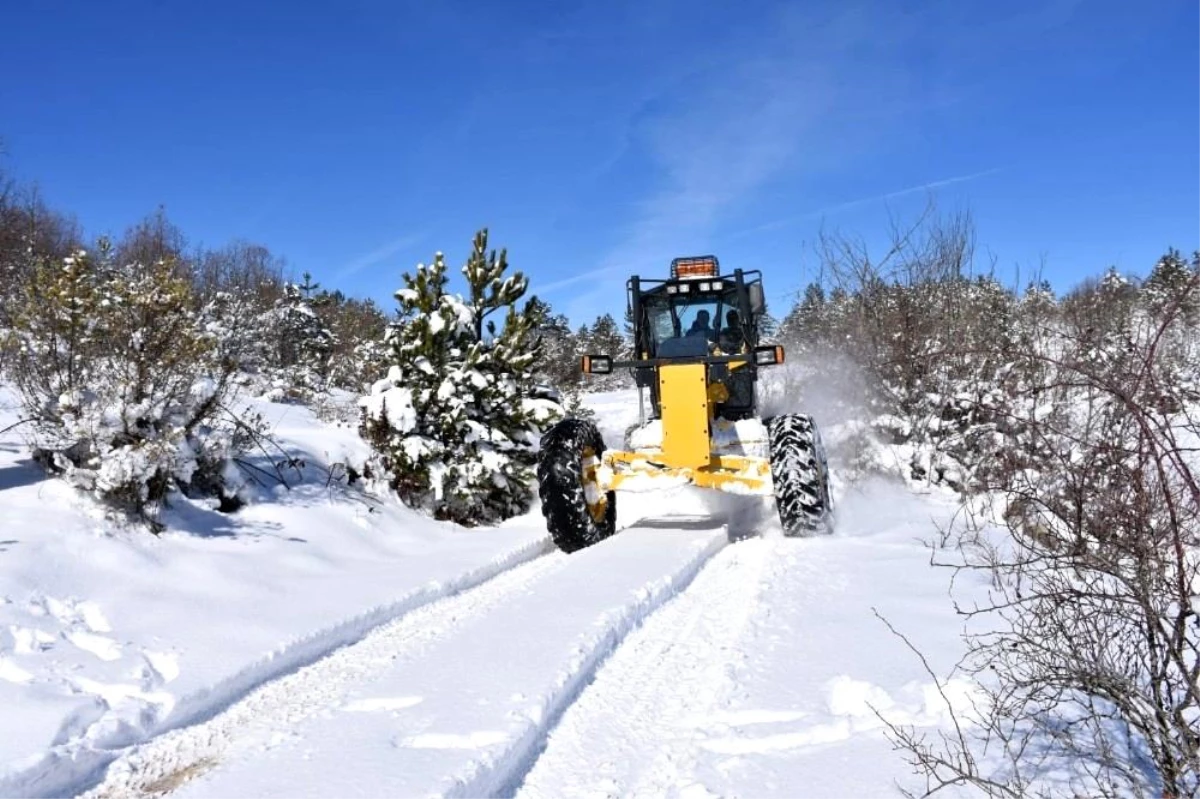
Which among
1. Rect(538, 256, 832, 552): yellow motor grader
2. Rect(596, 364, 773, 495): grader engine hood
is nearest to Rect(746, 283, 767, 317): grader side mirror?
Rect(538, 256, 832, 552): yellow motor grader

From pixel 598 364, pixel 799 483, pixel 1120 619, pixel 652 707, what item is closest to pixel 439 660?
pixel 652 707

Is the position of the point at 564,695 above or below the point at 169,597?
below

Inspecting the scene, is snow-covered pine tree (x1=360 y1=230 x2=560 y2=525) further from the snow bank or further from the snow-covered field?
the snow-covered field

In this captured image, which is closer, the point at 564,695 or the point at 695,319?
the point at 564,695

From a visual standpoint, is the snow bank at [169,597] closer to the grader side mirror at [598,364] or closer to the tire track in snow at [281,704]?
the tire track in snow at [281,704]

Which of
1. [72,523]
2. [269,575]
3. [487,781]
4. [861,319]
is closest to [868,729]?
[487,781]

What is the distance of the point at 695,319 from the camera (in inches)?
379

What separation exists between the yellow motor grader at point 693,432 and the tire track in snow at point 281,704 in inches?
79.7

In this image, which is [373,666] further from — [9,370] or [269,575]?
[9,370]

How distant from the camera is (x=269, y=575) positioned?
21.2ft

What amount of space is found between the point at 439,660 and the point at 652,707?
4.28 feet

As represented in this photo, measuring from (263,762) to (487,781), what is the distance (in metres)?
1.03

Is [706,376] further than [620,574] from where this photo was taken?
Yes

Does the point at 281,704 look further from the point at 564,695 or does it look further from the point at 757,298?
the point at 757,298
